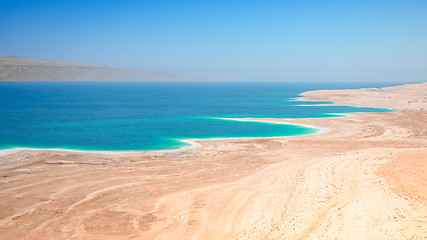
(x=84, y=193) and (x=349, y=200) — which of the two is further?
(x=84, y=193)

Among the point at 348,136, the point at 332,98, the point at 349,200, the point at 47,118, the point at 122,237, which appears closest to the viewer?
the point at 122,237

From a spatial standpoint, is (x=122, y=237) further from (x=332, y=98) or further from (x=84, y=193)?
(x=332, y=98)

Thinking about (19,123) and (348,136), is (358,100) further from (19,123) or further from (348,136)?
(19,123)

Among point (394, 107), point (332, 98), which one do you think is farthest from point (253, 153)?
point (332, 98)

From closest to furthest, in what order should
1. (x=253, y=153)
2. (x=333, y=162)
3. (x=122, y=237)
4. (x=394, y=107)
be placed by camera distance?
1. (x=122, y=237)
2. (x=333, y=162)
3. (x=253, y=153)
4. (x=394, y=107)

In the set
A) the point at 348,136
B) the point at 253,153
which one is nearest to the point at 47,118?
the point at 253,153

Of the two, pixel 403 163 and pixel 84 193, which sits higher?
pixel 403 163
